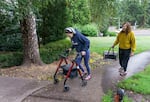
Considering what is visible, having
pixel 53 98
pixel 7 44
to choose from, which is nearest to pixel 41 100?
pixel 53 98

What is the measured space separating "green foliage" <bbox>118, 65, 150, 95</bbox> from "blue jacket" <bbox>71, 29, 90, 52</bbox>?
1298 mm

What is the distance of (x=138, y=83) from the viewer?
6902mm

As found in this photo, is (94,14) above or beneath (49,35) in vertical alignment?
above

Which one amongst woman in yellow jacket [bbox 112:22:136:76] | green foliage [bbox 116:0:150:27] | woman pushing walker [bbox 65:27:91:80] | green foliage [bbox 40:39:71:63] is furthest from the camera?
green foliage [bbox 116:0:150:27]

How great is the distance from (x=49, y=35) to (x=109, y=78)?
14.2ft

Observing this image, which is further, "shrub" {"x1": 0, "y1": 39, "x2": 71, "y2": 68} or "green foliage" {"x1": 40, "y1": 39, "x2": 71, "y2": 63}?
"green foliage" {"x1": 40, "y1": 39, "x2": 71, "y2": 63}

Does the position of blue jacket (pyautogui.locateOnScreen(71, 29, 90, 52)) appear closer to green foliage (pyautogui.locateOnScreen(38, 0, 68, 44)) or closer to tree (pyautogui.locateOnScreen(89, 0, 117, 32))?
tree (pyautogui.locateOnScreen(89, 0, 117, 32))

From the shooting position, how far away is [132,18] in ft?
123

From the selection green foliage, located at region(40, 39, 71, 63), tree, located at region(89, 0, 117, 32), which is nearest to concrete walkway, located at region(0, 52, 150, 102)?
green foliage, located at region(40, 39, 71, 63)

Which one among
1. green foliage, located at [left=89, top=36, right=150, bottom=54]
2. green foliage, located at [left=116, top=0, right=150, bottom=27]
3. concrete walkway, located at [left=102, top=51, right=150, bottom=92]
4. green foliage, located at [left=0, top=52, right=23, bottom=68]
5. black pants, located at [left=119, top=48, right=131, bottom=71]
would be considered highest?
green foliage, located at [left=116, top=0, right=150, bottom=27]

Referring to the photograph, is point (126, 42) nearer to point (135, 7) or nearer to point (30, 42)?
point (30, 42)

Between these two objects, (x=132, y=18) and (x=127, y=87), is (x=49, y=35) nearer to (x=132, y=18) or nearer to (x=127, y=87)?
(x=127, y=87)

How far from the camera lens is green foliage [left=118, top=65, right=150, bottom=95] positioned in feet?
20.9

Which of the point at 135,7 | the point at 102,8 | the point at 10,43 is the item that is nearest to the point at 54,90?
the point at 102,8
